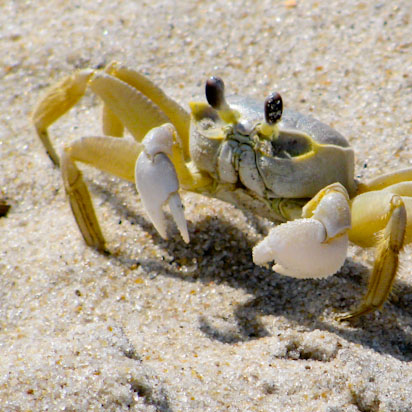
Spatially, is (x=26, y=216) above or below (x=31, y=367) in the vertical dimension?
below

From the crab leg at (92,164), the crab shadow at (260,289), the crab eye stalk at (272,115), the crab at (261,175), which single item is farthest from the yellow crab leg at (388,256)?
the crab leg at (92,164)

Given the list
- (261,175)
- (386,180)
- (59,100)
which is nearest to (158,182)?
(261,175)

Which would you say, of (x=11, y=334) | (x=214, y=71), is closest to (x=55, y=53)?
(x=214, y=71)

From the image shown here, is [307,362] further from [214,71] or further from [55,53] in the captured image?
[55,53]

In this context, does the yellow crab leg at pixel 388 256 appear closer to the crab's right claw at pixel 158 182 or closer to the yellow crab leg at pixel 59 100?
the crab's right claw at pixel 158 182

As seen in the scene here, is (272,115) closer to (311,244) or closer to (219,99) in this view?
(219,99)

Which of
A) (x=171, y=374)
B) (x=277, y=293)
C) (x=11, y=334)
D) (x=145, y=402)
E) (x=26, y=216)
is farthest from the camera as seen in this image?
(x=26, y=216)

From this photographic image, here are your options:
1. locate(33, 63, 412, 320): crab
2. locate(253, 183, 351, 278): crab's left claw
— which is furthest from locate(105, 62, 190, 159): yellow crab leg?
locate(253, 183, 351, 278): crab's left claw

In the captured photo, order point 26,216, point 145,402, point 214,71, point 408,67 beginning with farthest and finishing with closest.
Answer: point 214,71 → point 408,67 → point 26,216 → point 145,402
